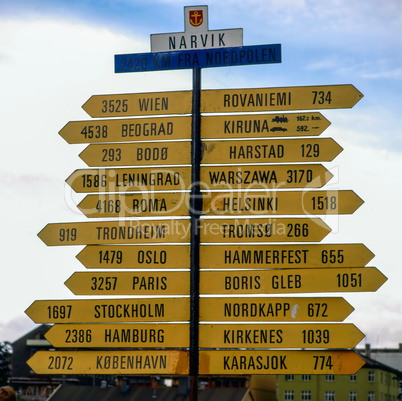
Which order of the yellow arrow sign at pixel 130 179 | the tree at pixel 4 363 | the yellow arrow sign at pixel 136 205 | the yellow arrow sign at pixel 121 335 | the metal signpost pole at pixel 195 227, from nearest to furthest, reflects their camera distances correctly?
the metal signpost pole at pixel 195 227 < the yellow arrow sign at pixel 121 335 < the yellow arrow sign at pixel 136 205 < the yellow arrow sign at pixel 130 179 < the tree at pixel 4 363

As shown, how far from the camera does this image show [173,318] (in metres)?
8.73

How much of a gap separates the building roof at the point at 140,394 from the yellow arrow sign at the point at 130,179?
42.8 m

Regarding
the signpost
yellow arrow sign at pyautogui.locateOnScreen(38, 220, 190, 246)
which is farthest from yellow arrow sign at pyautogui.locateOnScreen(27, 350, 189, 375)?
yellow arrow sign at pyautogui.locateOnScreen(38, 220, 190, 246)

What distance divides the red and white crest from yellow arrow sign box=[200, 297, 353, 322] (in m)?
3.84

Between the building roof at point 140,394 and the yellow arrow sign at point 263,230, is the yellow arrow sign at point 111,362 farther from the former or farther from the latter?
the building roof at point 140,394

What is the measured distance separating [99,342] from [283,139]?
3643mm

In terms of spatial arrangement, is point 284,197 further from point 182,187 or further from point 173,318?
point 173,318

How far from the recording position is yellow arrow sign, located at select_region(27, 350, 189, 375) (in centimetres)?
862

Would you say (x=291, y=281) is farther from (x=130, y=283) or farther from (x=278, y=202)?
(x=130, y=283)

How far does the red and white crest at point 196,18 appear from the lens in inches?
370

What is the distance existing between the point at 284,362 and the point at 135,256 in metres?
2.39

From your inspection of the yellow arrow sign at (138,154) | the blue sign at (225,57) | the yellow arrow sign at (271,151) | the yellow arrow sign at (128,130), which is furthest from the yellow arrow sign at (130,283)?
the blue sign at (225,57)

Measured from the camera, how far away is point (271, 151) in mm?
8992

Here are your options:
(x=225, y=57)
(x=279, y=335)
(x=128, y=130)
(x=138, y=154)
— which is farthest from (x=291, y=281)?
(x=225, y=57)
